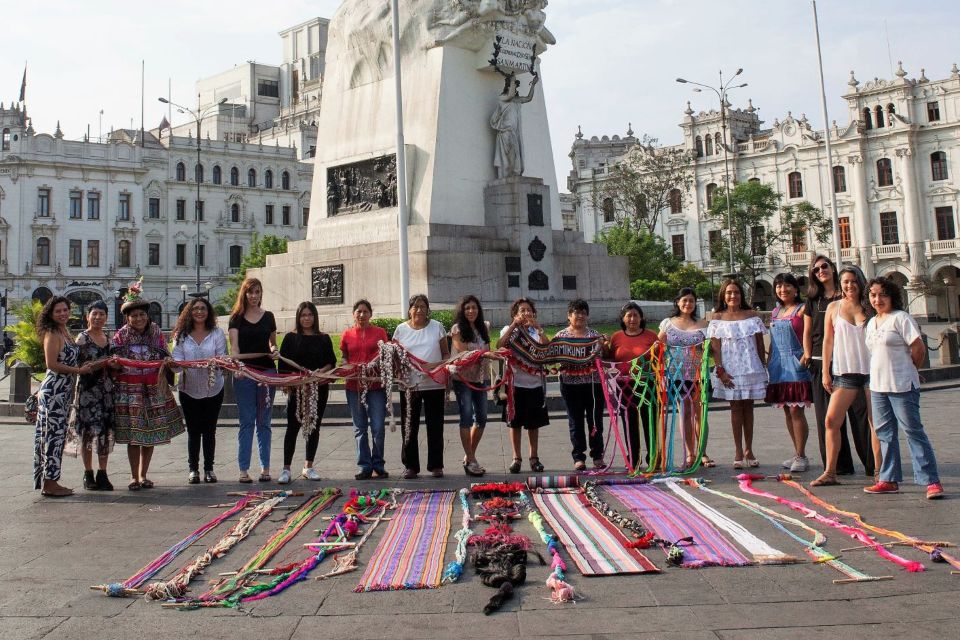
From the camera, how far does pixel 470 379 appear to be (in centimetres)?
775

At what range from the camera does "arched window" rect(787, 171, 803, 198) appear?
57281 millimetres

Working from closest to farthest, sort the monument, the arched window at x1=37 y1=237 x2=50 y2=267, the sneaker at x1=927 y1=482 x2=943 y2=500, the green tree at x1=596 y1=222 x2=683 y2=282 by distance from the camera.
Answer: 1. the sneaker at x1=927 y1=482 x2=943 y2=500
2. the monument
3. the green tree at x1=596 y1=222 x2=683 y2=282
4. the arched window at x1=37 y1=237 x2=50 y2=267

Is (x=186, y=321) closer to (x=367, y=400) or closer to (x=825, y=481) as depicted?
(x=367, y=400)

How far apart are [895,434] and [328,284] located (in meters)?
12.8

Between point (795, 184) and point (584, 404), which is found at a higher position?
point (795, 184)

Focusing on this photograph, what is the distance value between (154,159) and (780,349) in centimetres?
5865

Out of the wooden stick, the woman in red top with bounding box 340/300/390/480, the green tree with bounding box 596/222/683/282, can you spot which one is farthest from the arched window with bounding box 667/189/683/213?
the wooden stick

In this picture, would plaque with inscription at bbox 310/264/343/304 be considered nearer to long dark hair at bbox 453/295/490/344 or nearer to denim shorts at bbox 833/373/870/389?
long dark hair at bbox 453/295/490/344

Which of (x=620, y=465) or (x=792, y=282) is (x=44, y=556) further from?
(x=792, y=282)

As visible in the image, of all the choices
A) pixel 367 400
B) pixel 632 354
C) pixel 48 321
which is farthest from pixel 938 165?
pixel 48 321

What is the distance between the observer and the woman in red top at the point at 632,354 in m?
7.79

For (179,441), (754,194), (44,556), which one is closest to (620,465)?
(44,556)

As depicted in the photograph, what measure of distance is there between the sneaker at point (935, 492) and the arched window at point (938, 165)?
53.4 metres

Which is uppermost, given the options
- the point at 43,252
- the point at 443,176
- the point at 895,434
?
the point at 43,252
